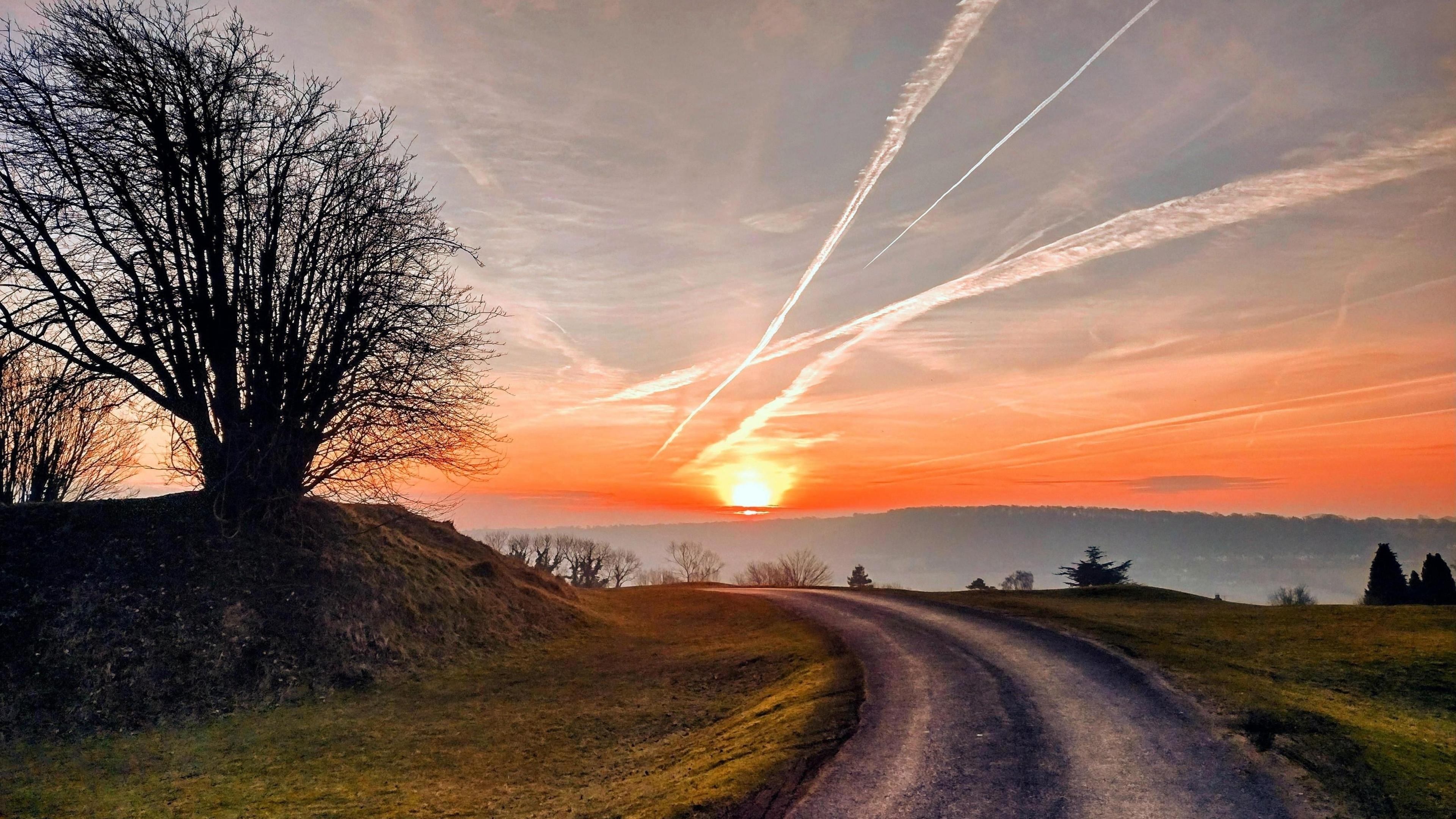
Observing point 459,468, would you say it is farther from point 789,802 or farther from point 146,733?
point 789,802

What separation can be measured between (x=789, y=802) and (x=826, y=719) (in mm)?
3600

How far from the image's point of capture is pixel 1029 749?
10828 millimetres

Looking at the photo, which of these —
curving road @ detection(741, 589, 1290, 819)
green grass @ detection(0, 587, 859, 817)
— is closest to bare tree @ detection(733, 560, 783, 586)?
green grass @ detection(0, 587, 859, 817)

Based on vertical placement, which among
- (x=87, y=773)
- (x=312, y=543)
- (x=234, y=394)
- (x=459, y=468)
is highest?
(x=234, y=394)

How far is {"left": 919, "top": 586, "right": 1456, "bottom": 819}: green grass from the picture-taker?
32.2 feet

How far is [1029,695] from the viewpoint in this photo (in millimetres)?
13672

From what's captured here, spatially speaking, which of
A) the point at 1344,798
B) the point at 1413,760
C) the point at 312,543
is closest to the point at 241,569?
the point at 312,543

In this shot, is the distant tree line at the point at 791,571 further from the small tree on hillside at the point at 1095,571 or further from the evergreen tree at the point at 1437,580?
the evergreen tree at the point at 1437,580

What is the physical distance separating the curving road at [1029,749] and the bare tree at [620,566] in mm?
75210

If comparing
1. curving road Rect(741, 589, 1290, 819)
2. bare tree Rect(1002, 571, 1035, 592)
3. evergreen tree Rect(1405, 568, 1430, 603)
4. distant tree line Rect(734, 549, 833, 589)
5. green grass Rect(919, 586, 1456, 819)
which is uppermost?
evergreen tree Rect(1405, 568, 1430, 603)

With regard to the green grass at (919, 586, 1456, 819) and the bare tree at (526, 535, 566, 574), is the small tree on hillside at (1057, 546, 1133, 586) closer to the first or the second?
the green grass at (919, 586, 1456, 819)

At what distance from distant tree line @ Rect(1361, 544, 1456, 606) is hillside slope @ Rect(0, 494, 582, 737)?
52.8m

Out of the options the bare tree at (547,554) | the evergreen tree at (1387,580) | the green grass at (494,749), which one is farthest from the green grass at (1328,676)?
the bare tree at (547,554)

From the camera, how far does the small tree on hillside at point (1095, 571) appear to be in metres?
64.9
